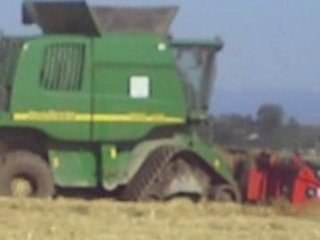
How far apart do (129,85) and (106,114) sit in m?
0.53

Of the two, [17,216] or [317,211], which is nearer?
[17,216]

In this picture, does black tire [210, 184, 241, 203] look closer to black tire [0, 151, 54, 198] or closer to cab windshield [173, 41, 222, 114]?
cab windshield [173, 41, 222, 114]

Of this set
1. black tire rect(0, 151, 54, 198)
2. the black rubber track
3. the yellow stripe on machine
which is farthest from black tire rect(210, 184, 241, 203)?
black tire rect(0, 151, 54, 198)

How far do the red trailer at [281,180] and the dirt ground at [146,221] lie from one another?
1330mm

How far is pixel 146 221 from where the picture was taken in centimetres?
1705

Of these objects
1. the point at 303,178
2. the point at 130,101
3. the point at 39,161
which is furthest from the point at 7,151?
the point at 303,178

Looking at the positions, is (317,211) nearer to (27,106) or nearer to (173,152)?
(173,152)

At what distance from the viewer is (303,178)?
22.1m

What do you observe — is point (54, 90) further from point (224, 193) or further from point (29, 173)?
point (224, 193)

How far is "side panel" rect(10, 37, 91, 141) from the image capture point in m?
21.9

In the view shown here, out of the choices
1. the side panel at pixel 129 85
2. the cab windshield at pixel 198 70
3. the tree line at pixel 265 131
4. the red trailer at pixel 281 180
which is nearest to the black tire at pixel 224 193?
the red trailer at pixel 281 180

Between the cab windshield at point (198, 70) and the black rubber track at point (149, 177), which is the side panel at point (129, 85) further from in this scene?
the black rubber track at point (149, 177)

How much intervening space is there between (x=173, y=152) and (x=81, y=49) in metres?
1.99

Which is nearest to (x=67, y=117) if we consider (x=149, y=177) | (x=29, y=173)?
(x=29, y=173)
